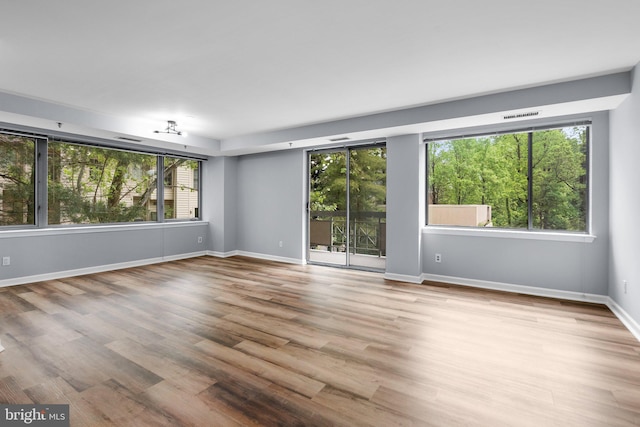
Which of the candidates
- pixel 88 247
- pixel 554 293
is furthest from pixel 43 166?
pixel 554 293

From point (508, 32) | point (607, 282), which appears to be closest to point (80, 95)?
point (508, 32)

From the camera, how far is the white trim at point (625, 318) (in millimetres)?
2825

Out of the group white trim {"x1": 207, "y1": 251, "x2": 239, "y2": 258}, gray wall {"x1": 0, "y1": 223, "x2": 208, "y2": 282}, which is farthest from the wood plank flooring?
white trim {"x1": 207, "y1": 251, "x2": 239, "y2": 258}

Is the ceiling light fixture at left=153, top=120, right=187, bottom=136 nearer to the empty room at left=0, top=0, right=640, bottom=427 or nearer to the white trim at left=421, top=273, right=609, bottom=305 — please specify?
the empty room at left=0, top=0, right=640, bottom=427

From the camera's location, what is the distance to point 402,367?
2.28m

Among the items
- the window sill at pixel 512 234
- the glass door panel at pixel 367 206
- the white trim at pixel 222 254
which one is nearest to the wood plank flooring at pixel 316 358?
the window sill at pixel 512 234

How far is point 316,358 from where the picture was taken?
2.41 meters

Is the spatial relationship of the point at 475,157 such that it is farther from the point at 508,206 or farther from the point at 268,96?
the point at 268,96

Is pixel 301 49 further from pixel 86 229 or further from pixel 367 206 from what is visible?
pixel 86 229

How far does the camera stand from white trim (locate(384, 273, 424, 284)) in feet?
15.5

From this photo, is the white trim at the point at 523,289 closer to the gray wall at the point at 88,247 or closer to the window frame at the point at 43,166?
the gray wall at the point at 88,247

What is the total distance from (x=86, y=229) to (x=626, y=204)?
716 centimetres

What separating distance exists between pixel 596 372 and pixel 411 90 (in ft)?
9.79

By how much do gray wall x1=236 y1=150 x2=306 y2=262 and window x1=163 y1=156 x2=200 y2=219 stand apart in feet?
3.28
